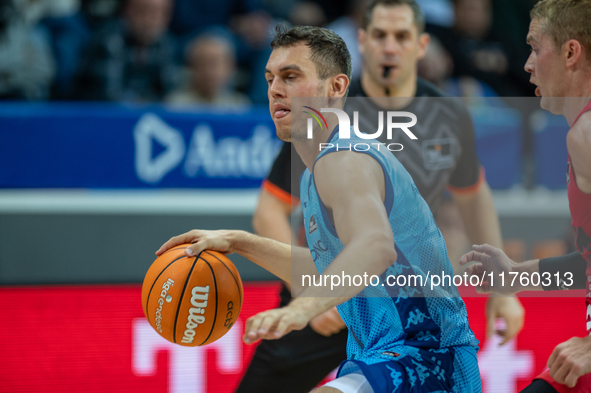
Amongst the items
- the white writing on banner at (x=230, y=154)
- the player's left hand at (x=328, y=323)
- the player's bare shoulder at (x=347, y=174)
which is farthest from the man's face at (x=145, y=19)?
the player's bare shoulder at (x=347, y=174)

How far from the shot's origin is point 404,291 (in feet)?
7.88

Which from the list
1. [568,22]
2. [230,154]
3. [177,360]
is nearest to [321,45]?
[568,22]

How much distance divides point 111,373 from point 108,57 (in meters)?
3.35

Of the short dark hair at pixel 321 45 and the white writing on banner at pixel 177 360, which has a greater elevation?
the short dark hair at pixel 321 45

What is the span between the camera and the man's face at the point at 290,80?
8.01 ft

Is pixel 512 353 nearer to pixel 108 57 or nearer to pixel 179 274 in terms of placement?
pixel 179 274

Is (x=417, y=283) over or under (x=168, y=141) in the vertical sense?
under

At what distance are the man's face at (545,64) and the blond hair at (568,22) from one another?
0.03 metres

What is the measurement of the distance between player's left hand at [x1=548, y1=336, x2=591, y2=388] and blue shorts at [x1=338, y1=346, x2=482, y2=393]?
0.98ft

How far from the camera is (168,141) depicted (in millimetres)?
5793

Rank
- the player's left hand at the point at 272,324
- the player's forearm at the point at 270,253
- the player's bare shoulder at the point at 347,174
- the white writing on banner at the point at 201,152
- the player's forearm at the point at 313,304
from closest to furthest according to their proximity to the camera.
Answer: the player's left hand at the point at 272,324
the player's forearm at the point at 313,304
the player's bare shoulder at the point at 347,174
the player's forearm at the point at 270,253
the white writing on banner at the point at 201,152

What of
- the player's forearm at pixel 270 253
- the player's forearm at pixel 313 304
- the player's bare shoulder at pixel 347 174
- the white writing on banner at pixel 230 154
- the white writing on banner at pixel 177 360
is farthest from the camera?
the white writing on banner at pixel 230 154

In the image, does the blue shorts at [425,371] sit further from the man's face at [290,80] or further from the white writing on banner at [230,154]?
the white writing on banner at [230,154]

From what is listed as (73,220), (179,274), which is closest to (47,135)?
(73,220)
